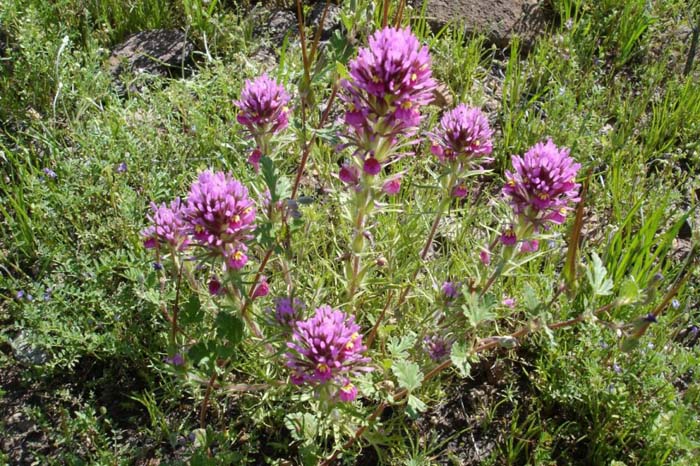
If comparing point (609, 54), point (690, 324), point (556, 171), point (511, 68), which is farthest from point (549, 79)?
point (556, 171)

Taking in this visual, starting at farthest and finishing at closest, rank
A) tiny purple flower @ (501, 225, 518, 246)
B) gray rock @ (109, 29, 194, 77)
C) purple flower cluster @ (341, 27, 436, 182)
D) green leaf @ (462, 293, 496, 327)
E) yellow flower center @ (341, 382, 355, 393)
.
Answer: gray rock @ (109, 29, 194, 77), tiny purple flower @ (501, 225, 518, 246), green leaf @ (462, 293, 496, 327), yellow flower center @ (341, 382, 355, 393), purple flower cluster @ (341, 27, 436, 182)

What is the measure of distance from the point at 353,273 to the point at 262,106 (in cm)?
76

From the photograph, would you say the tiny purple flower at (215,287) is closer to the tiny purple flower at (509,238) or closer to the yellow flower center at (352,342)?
the yellow flower center at (352,342)

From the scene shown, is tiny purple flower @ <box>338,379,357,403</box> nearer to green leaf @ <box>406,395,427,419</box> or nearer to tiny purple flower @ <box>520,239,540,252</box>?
green leaf @ <box>406,395,427,419</box>

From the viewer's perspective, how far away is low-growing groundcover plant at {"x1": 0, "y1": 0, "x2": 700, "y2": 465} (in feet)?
6.88

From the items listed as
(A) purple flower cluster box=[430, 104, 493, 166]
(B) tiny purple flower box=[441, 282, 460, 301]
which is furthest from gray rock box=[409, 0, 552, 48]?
(B) tiny purple flower box=[441, 282, 460, 301]

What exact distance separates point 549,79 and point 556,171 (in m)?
2.13

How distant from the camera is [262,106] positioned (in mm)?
2244

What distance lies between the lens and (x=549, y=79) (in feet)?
13.0

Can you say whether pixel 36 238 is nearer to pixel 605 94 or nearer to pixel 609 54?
pixel 605 94

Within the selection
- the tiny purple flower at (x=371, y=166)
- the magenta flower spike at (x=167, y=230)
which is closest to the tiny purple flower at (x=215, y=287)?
the magenta flower spike at (x=167, y=230)

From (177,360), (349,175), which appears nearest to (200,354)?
(177,360)

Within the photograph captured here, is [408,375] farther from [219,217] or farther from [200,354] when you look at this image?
[219,217]

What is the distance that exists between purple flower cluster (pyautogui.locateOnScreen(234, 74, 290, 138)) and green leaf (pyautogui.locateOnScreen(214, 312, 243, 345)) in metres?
0.71
